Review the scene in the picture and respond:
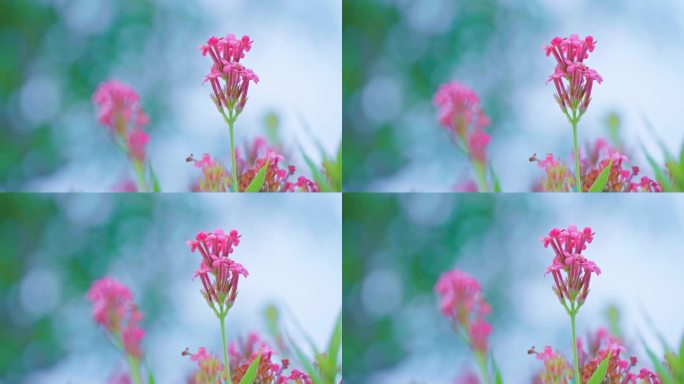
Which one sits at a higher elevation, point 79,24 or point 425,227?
point 79,24

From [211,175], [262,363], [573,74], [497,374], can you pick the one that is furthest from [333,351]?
[573,74]

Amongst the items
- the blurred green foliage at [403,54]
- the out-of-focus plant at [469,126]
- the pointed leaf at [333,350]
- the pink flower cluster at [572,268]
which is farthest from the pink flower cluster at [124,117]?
the pink flower cluster at [572,268]

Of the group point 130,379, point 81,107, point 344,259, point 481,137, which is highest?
point 81,107

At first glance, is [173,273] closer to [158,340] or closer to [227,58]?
[158,340]

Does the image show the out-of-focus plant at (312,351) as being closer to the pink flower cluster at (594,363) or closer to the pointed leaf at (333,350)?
the pointed leaf at (333,350)

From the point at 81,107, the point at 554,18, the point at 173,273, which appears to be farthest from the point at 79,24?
the point at 554,18
